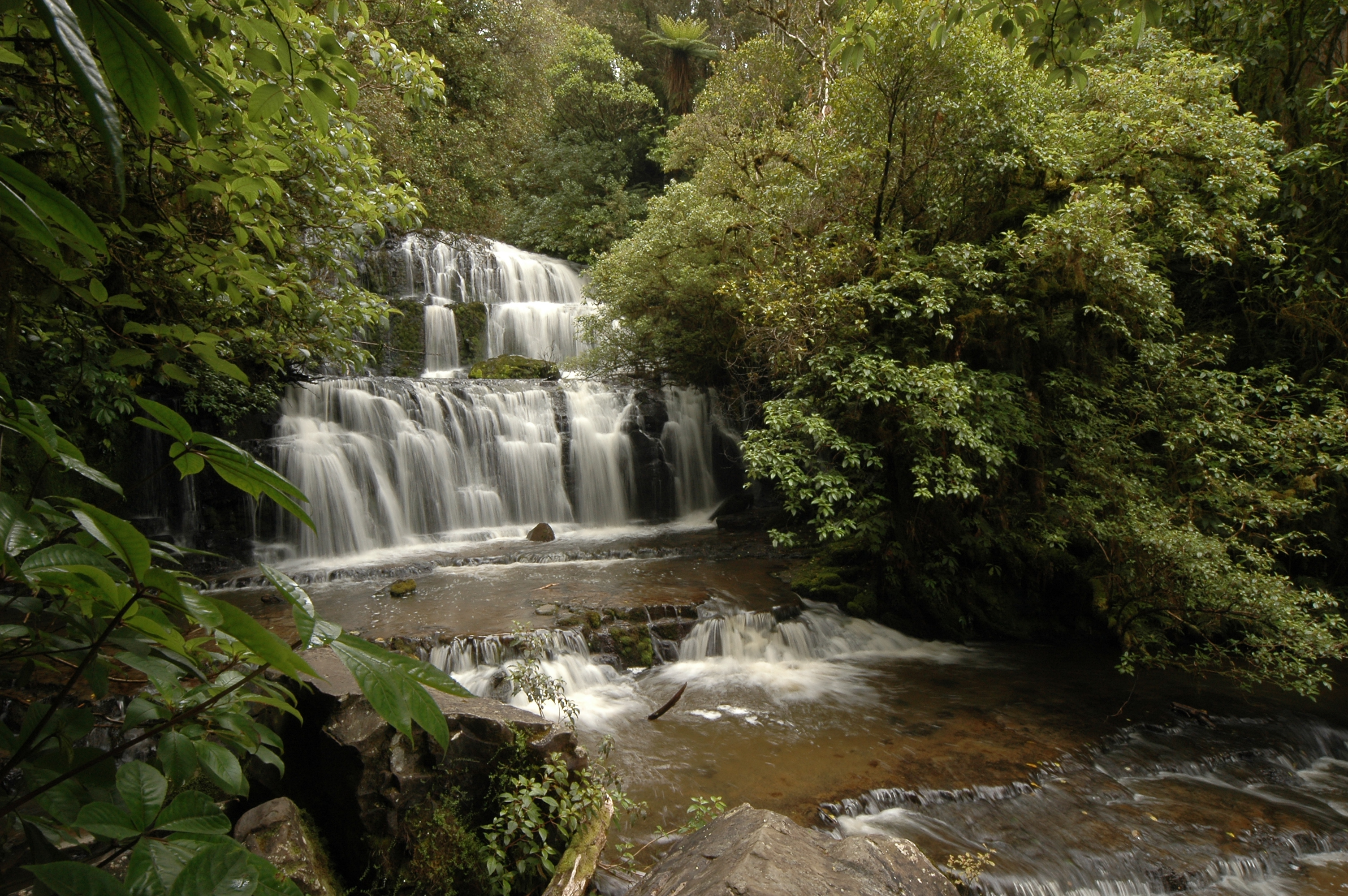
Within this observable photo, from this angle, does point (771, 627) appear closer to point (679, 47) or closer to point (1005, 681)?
point (1005, 681)

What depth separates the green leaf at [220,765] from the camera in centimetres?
127

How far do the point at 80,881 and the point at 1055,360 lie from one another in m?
8.93

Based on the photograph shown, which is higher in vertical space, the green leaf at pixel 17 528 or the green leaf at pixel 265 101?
the green leaf at pixel 265 101

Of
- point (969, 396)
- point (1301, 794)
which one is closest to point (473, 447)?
point (969, 396)

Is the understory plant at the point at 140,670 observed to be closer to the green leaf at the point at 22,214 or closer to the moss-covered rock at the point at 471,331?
the green leaf at the point at 22,214

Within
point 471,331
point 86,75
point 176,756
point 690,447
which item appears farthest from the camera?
point 471,331

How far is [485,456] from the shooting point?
487 inches

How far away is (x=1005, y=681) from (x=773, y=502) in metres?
6.61

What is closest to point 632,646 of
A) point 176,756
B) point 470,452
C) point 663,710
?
point 663,710

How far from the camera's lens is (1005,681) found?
282 inches

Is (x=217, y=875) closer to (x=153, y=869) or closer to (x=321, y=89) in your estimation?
(x=153, y=869)

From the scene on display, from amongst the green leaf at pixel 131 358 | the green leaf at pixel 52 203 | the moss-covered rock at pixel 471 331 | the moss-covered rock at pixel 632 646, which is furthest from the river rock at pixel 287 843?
the moss-covered rock at pixel 471 331

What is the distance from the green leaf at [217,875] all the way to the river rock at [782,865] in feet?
6.86

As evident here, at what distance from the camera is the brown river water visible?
4.61 metres
